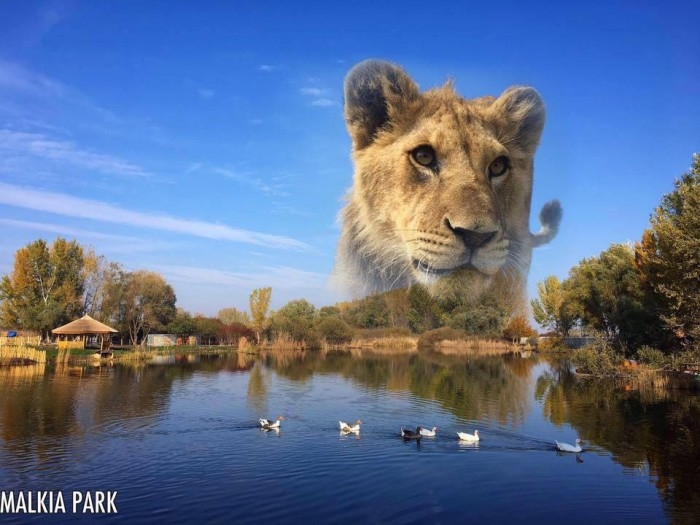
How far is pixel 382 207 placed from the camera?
2.30 metres

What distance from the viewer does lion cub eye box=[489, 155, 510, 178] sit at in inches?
89.0

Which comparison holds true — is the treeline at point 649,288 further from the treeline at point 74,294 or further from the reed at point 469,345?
the treeline at point 74,294

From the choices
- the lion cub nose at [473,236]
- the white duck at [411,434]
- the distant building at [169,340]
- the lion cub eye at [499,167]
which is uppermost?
the lion cub eye at [499,167]

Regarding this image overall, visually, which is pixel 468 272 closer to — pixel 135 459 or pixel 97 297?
pixel 135 459

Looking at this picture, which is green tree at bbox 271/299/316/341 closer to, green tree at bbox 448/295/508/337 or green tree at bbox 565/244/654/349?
green tree at bbox 565/244/654/349

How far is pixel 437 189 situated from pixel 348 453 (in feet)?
30.5

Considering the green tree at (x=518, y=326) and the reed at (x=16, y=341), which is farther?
the reed at (x=16, y=341)

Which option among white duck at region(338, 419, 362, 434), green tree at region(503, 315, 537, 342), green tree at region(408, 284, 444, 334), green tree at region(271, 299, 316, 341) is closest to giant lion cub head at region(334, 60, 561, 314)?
green tree at region(408, 284, 444, 334)

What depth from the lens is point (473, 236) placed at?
205 cm

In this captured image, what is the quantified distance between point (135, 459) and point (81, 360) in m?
20.3

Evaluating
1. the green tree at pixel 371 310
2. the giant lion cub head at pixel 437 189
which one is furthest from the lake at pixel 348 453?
the giant lion cub head at pixel 437 189

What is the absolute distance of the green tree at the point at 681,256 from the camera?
13.7 m

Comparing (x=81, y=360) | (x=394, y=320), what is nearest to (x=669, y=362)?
(x=394, y=320)

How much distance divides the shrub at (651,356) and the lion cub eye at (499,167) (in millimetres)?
20718
